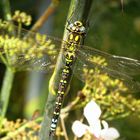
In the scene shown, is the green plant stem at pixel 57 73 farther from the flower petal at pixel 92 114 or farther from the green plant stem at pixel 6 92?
the green plant stem at pixel 6 92

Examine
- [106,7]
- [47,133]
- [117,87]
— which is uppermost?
[106,7]

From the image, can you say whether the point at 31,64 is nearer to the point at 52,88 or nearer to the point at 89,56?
the point at 89,56

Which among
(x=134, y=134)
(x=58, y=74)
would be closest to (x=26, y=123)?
(x=58, y=74)

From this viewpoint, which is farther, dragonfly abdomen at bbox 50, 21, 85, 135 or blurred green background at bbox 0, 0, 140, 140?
blurred green background at bbox 0, 0, 140, 140

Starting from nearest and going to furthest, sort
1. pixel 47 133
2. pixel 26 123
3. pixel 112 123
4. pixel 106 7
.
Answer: pixel 47 133
pixel 26 123
pixel 112 123
pixel 106 7

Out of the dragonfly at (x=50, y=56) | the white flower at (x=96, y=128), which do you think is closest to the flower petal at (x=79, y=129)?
the white flower at (x=96, y=128)

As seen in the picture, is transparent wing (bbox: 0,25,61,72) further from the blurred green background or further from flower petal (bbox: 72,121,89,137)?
the blurred green background

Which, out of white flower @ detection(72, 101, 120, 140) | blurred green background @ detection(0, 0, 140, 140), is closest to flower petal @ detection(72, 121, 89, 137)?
white flower @ detection(72, 101, 120, 140)

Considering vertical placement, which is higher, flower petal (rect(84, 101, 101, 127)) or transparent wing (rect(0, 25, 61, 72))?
transparent wing (rect(0, 25, 61, 72))
